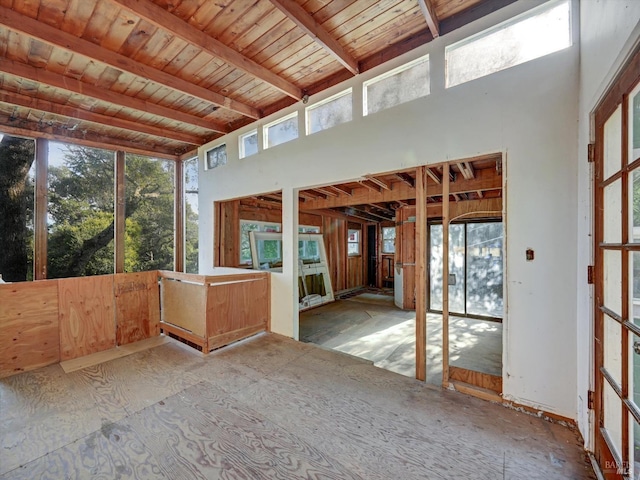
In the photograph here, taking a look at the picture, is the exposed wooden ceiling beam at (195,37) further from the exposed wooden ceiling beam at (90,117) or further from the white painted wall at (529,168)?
the exposed wooden ceiling beam at (90,117)

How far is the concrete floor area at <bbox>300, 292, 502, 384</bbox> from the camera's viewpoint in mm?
3188

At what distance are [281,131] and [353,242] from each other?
507 cm

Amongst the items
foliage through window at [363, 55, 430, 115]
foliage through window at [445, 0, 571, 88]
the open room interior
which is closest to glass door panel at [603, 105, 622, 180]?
the open room interior

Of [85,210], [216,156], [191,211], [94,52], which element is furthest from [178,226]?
[94,52]

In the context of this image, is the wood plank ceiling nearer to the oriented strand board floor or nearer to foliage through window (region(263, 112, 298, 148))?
foliage through window (region(263, 112, 298, 148))

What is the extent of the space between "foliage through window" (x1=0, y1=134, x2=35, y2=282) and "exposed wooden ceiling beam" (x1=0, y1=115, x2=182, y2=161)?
689 millimetres

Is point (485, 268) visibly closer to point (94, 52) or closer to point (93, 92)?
point (94, 52)

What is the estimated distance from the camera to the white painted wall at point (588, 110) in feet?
4.28

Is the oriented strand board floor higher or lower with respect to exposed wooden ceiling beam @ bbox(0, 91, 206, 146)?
lower

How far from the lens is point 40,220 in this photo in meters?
3.78

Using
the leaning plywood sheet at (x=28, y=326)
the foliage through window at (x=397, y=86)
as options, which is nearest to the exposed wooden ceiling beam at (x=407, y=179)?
the foliage through window at (x=397, y=86)

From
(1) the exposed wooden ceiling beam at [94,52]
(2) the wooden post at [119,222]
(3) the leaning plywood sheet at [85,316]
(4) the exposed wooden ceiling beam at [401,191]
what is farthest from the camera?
(2) the wooden post at [119,222]

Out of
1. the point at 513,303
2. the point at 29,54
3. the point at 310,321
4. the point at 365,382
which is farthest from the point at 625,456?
the point at 29,54

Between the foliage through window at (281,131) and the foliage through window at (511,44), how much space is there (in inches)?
79.6
